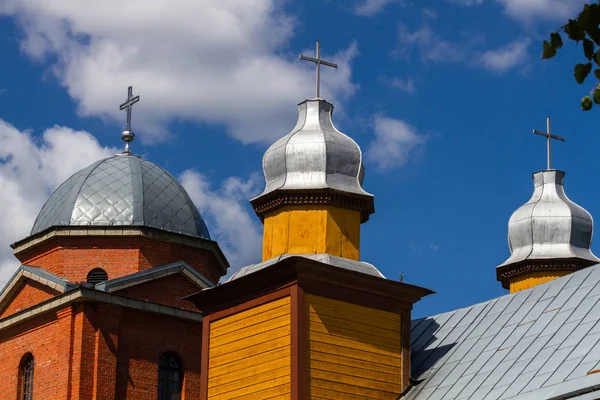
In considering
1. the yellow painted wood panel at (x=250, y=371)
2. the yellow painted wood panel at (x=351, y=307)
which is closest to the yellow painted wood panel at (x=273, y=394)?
the yellow painted wood panel at (x=250, y=371)

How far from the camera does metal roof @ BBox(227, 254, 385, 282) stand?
2450cm

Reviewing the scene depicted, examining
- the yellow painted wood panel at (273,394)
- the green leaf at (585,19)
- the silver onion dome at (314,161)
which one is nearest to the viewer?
the green leaf at (585,19)

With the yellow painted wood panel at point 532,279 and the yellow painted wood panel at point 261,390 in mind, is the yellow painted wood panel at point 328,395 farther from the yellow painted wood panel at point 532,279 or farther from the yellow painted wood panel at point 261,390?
the yellow painted wood panel at point 532,279

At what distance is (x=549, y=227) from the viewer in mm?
31594

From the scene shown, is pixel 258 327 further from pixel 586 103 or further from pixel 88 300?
pixel 586 103

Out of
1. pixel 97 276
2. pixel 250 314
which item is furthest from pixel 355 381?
pixel 97 276

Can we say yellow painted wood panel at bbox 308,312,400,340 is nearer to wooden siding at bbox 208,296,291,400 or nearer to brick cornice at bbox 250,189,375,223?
wooden siding at bbox 208,296,291,400

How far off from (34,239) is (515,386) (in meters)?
15.3

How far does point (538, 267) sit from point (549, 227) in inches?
43.3

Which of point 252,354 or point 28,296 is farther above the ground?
point 28,296

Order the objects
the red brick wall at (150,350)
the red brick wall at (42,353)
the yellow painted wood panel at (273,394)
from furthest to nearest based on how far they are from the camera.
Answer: the red brick wall at (150,350)
the red brick wall at (42,353)
the yellow painted wood panel at (273,394)

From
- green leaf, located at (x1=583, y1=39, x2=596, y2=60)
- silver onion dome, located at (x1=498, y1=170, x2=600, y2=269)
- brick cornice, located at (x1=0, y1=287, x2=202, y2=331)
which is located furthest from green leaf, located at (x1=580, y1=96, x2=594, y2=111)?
silver onion dome, located at (x1=498, y1=170, x2=600, y2=269)

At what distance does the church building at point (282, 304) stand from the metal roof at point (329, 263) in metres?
0.06

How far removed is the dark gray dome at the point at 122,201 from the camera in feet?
104
